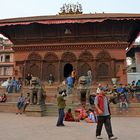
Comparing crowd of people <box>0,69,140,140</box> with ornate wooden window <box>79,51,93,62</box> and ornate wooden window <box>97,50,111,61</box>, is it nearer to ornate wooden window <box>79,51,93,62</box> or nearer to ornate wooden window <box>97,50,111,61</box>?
ornate wooden window <box>79,51,93,62</box>

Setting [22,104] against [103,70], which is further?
[103,70]

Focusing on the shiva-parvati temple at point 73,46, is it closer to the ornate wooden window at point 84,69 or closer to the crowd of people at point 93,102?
the ornate wooden window at point 84,69

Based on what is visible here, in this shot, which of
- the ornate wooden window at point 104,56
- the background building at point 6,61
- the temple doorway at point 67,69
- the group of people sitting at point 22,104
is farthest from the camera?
the background building at point 6,61

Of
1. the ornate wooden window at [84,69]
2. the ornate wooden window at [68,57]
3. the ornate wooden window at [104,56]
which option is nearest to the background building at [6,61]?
the ornate wooden window at [68,57]

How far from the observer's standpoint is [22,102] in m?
16.4

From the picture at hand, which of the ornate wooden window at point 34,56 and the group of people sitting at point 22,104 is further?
the ornate wooden window at point 34,56

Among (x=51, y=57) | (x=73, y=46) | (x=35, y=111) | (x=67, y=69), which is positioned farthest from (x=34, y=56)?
(x=35, y=111)

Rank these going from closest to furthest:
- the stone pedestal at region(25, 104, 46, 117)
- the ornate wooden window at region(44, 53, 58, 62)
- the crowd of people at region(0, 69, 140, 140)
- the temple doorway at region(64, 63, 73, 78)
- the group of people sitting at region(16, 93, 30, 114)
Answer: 1. the crowd of people at region(0, 69, 140, 140)
2. the stone pedestal at region(25, 104, 46, 117)
3. the group of people sitting at region(16, 93, 30, 114)
4. the ornate wooden window at region(44, 53, 58, 62)
5. the temple doorway at region(64, 63, 73, 78)

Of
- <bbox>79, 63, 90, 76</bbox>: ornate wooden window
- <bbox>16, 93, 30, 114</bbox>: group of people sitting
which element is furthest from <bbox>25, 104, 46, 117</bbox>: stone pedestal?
<bbox>79, 63, 90, 76</bbox>: ornate wooden window

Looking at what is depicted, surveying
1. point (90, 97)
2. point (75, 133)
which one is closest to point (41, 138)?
point (75, 133)

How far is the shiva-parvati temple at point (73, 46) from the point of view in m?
23.2

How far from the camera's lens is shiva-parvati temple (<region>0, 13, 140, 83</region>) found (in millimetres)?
23188

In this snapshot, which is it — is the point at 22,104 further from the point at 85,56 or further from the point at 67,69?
the point at 67,69

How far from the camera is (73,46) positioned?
23766 mm
